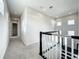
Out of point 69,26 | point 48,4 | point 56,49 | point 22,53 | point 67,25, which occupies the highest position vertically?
point 48,4

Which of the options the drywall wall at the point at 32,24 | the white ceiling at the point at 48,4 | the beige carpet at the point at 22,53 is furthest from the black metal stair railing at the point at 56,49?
the drywall wall at the point at 32,24

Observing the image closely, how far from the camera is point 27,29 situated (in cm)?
515

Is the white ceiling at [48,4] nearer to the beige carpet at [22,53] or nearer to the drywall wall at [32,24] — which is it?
the drywall wall at [32,24]

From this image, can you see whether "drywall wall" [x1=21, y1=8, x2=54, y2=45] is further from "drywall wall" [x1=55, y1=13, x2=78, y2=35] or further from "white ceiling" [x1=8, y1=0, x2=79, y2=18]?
"drywall wall" [x1=55, y1=13, x2=78, y2=35]

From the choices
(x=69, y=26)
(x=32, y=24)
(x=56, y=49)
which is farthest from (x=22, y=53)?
(x=69, y=26)

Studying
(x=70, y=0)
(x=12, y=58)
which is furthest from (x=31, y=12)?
(x=12, y=58)

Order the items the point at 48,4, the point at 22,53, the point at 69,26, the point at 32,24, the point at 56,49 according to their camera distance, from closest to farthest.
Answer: the point at 56,49
the point at 22,53
the point at 48,4
the point at 32,24
the point at 69,26

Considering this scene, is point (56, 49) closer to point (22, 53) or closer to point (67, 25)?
point (22, 53)

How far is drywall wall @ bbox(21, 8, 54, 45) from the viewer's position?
5.18 metres

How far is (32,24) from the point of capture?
5.57 m

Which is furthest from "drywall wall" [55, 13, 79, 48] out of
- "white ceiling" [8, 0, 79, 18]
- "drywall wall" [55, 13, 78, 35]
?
"white ceiling" [8, 0, 79, 18]

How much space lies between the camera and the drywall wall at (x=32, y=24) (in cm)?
518

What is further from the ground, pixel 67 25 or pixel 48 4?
pixel 48 4

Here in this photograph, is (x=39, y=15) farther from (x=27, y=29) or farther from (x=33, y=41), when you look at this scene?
(x=33, y=41)
